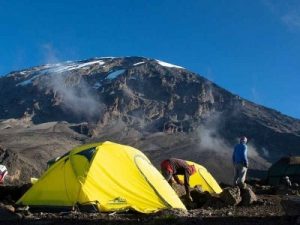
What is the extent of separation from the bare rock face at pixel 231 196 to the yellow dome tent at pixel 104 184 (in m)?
1.38

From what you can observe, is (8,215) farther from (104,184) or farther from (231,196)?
(231,196)

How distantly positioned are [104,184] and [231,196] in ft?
11.6

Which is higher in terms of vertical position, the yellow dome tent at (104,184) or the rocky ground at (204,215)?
the yellow dome tent at (104,184)

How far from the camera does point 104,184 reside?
14.3m

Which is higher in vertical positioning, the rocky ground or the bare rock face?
the bare rock face

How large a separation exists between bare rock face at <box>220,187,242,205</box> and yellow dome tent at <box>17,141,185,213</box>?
1378 mm

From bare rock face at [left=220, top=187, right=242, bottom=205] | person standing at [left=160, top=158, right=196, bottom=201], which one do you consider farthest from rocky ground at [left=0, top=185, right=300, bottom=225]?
person standing at [left=160, top=158, right=196, bottom=201]

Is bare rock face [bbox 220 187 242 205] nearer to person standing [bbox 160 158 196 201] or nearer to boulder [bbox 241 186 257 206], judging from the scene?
boulder [bbox 241 186 257 206]

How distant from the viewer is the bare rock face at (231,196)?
15.3m

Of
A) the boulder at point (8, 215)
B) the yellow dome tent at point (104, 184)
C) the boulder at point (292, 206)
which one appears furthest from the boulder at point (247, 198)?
the boulder at point (8, 215)

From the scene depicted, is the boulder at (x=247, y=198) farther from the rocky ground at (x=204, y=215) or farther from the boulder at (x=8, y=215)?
the boulder at (x=8, y=215)

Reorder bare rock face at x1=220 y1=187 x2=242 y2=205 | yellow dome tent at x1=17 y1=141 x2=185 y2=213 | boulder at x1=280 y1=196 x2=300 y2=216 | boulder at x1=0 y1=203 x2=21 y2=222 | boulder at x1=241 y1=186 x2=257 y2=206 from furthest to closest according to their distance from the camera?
boulder at x1=241 y1=186 x2=257 y2=206 < bare rock face at x1=220 y1=187 x2=242 y2=205 < yellow dome tent at x1=17 y1=141 x2=185 y2=213 < boulder at x1=0 y1=203 x2=21 y2=222 < boulder at x1=280 y1=196 x2=300 y2=216

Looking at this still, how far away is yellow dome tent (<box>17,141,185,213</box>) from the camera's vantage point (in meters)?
14.0

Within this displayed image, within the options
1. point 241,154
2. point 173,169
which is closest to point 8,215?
point 173,169
